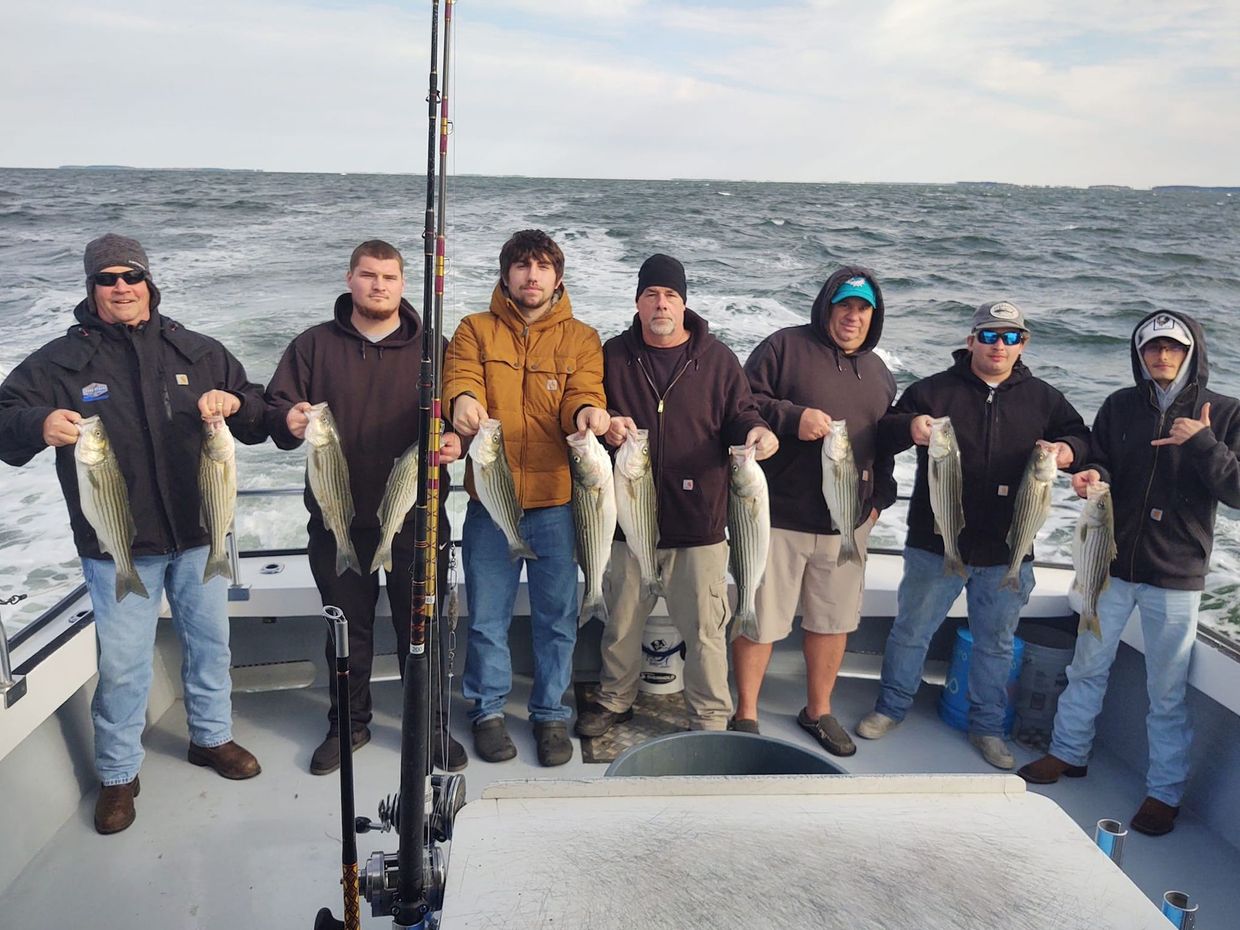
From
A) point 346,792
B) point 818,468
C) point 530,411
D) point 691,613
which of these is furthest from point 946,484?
point 346,792

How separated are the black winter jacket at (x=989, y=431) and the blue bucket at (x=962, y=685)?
54 centimetres

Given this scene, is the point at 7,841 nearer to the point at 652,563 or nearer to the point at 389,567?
the point at 389,567

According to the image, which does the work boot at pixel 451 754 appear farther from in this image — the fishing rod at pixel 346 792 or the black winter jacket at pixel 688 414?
the fishing rod at pixel 346 792

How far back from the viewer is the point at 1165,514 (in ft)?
11.7

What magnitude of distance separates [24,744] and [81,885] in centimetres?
56

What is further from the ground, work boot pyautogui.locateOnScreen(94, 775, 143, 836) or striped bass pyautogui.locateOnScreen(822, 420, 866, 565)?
striped bass pyautogui.locateOnScreen(822, 420, 866, 565)

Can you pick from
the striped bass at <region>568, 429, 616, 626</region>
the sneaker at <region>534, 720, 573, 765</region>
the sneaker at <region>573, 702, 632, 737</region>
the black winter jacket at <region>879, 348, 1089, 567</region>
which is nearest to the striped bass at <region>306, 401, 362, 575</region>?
the striped bass at <region>568, 429, 616, 626</region>

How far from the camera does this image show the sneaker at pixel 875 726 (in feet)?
13.9

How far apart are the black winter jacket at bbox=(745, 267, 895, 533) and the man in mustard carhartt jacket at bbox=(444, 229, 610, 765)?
798 mm

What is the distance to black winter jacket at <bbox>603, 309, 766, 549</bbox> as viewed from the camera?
145 inches

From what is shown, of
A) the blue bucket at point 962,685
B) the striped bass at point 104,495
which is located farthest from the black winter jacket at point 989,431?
the striped bass at point 104,495

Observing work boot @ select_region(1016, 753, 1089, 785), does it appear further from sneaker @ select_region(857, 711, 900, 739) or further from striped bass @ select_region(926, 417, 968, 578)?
striped bass @ select_region(926, 417, 968, 578)

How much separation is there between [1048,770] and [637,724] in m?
1.82

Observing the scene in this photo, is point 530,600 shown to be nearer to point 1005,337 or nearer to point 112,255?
point 112,255
